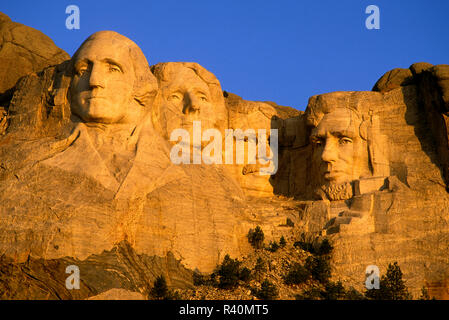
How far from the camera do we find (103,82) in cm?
2000

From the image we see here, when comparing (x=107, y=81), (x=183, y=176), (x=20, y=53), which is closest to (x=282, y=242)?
(x=183, y=176)

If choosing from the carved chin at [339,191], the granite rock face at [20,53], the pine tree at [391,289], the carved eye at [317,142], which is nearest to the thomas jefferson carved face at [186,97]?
the carved eye at [317,142]

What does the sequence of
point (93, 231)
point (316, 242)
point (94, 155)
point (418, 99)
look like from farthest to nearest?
point (418, 99) < point (316, 242) < point (94, 155) < point (93, 231)

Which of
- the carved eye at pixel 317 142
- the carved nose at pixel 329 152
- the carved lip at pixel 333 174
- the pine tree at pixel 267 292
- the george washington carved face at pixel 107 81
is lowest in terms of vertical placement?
the pine tree at pixel 267 292

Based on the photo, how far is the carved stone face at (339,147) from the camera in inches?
889

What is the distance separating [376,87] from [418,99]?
187cm

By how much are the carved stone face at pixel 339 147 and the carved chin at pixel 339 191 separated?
0.12 meters

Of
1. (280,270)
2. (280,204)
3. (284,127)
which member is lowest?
(280,270)

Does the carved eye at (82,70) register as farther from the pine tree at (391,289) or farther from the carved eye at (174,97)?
the pine tree at (391,289)

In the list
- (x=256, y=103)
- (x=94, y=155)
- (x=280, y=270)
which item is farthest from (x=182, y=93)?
(x=280, y=270)

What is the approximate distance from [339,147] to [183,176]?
4839mm

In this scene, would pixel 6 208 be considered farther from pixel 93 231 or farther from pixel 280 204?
pixel 280 204

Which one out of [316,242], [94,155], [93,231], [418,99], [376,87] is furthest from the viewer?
[376,87]

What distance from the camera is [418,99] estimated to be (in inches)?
895
